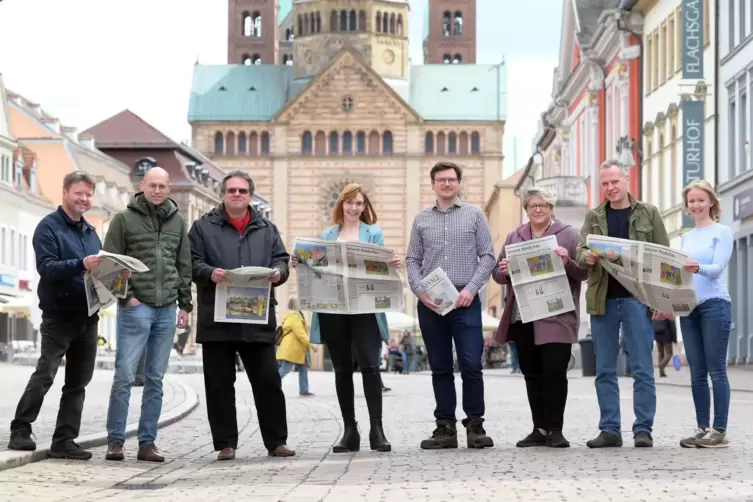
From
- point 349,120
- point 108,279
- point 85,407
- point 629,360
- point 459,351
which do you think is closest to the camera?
point 108,279

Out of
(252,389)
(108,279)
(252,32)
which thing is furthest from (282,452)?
(252,32)

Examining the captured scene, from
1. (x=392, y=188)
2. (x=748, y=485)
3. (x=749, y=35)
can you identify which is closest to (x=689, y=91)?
(x=749, y=35)

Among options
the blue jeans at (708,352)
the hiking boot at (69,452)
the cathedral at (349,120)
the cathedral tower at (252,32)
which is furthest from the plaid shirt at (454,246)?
the cathedral tower at (252,32)

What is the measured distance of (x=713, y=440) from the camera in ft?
37.4

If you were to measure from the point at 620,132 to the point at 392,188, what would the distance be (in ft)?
218

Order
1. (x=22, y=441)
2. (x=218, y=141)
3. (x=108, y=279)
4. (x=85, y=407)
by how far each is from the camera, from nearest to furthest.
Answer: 1. (x=108, y=279)
2. (x=22, y=441)
3. (x=85, y=407)
4. (x=218, y=141)

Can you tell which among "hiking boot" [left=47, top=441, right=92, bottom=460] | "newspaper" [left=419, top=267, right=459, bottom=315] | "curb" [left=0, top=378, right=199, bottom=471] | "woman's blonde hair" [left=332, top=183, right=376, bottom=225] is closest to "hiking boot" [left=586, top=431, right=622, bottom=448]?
"newspaper" [left=419, top=267, right=459, bottom=315]

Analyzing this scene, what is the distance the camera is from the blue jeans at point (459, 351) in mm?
11672

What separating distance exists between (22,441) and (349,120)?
102 meters

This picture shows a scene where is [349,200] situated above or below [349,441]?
above

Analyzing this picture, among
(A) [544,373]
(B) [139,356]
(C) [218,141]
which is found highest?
(C) [218,141]

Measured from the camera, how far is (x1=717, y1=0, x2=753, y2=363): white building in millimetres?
34750

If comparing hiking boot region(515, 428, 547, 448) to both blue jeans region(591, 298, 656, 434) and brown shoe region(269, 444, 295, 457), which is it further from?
brown shoe region(269, 444, 295, 457)

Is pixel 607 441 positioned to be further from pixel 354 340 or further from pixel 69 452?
pixel 69 452
